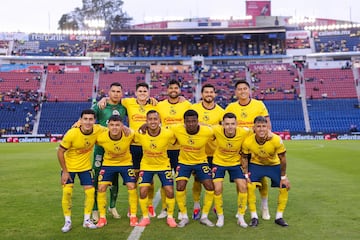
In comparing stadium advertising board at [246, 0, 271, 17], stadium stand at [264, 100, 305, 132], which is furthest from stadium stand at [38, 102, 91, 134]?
stadium advertising board at [246, 0, 271, 17]

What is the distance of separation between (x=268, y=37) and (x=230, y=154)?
5327cm

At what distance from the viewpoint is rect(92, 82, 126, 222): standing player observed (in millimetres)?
7871

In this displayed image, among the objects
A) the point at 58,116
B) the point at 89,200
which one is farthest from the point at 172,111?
the point at 58,116

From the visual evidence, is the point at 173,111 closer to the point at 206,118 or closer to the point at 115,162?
the point at 206,118

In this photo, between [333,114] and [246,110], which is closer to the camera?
[246,110]

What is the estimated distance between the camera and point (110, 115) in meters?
8.10

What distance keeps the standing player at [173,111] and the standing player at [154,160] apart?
1.84ft

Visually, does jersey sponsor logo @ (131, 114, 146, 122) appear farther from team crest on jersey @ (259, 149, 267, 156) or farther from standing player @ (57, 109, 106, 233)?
team crest on jersey @ (259, 149, 267, 156)

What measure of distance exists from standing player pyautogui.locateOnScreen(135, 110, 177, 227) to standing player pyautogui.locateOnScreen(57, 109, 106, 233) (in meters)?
0.89

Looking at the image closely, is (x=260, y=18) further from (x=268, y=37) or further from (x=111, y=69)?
(x=111, y=69)

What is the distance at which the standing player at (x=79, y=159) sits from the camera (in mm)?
7078

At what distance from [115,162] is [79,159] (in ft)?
2.19

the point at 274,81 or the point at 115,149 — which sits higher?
the point at 274,81

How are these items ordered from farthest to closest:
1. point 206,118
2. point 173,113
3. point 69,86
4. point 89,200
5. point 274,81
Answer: point 274,81
point 69,86
point 173,113
point 206,118
point 89,200
